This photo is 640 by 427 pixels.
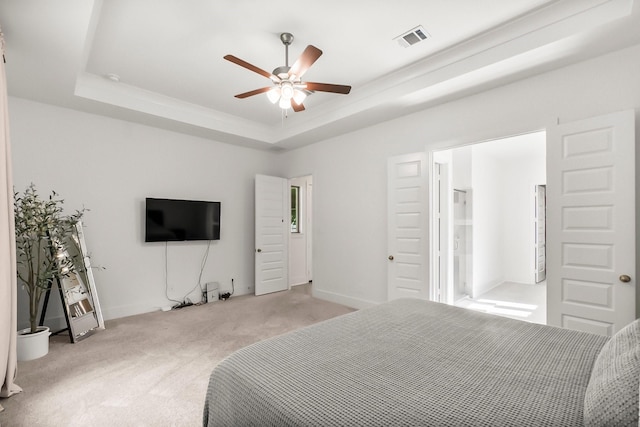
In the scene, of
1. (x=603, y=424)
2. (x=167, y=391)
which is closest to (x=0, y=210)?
(x=167, y=391)

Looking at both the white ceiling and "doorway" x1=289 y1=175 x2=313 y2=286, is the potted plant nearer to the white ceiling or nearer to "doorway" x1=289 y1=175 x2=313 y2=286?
the white ceiling

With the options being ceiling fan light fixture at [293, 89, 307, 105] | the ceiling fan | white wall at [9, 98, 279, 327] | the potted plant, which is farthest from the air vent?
the potted plant

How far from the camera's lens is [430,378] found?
3.95 ft

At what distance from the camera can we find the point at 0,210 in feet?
6.94

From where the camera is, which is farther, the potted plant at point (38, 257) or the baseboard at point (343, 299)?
the baseboard at point (343, 299)

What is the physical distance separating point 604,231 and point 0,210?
14.3ft

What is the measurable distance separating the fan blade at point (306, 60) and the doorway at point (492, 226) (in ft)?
6.67

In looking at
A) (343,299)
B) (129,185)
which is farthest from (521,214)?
(129,185)

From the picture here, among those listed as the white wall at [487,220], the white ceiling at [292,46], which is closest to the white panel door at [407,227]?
the white ceiling at [292,46]

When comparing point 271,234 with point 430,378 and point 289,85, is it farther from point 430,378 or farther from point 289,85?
point 430,378

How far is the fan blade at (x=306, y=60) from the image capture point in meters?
2.17

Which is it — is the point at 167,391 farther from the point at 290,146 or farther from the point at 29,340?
the point at 290,146

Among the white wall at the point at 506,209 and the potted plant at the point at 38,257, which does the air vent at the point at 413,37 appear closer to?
the white wall at the point at 506,209

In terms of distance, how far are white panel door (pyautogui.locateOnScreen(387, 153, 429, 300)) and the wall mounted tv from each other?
265 cm
